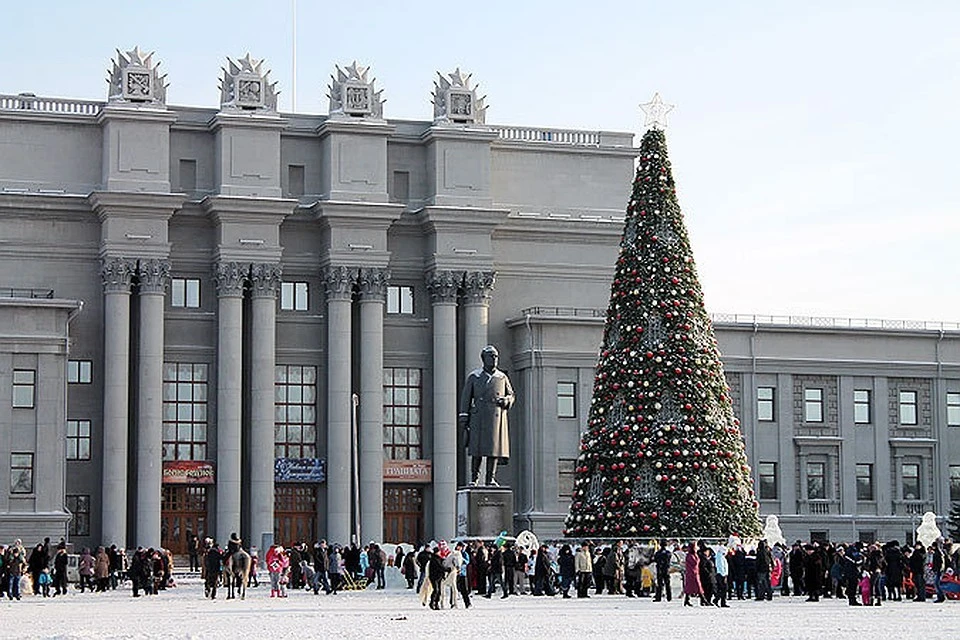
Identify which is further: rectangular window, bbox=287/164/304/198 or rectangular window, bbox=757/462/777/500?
rectangular window, bbox=757/462/777/500

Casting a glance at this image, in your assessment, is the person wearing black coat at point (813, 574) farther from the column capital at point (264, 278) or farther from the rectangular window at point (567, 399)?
the column capital at point (264, 278)

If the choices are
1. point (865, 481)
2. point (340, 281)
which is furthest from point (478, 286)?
point (865, 481)

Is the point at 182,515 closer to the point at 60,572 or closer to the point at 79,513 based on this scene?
the point at 79,513

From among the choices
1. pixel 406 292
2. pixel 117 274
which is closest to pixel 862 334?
pixel 406 292

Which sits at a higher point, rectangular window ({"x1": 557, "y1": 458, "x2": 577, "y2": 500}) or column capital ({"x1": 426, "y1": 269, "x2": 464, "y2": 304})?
column capital ({"x1": 426, "y1": 269, "x2": 464, "y2": 304})

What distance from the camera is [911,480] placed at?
8100 centimetres

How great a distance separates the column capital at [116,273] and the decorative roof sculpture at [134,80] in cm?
640

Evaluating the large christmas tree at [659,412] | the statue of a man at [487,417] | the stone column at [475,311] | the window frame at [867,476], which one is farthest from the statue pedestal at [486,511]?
the window frame at [867,476]

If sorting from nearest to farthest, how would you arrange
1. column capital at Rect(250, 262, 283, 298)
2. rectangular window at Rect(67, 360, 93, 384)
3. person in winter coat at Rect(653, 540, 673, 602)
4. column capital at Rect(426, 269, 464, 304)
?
person in winter coat at Rect(653, 540, 673, 602)
rectangular window at Rect(67, 360, 93, 384)
column capital at Rect(250, 262, 283, 298)
column capital at Rect(426, 269, 464, 304)

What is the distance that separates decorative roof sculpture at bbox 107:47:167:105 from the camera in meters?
74.3

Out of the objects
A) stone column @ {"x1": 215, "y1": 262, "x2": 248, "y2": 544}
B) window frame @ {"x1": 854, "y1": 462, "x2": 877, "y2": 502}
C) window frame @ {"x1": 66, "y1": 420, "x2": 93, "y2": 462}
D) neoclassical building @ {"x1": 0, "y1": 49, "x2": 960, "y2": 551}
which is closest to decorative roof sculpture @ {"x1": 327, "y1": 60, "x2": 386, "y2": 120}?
neoclassical building @ {"x1": 0, "y1": 49, "x2": 960, "y2": 551}

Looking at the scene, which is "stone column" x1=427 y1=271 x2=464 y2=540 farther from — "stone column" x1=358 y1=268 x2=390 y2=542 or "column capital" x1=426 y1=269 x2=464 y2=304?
"stone column" x1=358 y1=268 x2=390 y2=542

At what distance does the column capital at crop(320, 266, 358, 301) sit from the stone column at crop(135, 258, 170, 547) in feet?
20.9

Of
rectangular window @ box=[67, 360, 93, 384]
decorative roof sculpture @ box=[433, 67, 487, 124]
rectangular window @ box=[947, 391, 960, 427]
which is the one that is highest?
decorative roof sculpture @ box=[433, 67, 487, 124]
